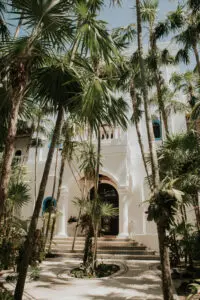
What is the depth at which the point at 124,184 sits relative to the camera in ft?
45.5

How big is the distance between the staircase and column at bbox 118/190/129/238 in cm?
38

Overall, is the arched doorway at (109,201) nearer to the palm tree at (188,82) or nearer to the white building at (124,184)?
the white building at (124,184)

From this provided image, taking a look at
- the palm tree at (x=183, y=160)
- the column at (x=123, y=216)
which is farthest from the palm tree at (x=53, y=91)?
the column at (x=123, y=216)

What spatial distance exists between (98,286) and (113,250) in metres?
5.16

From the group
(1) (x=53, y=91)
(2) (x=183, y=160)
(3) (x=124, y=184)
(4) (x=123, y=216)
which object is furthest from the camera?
(3) (x=124, y=184)

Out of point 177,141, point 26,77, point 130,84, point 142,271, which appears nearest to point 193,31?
point 130,84

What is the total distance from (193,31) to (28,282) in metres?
10.8

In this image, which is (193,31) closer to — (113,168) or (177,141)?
(177,141)

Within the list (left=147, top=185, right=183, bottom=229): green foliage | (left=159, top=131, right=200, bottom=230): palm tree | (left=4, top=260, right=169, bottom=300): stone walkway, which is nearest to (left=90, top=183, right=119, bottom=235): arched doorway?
(left=4, top=260, right=169, bottom=300): stone walkway

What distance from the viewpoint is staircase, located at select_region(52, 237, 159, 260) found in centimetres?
1078

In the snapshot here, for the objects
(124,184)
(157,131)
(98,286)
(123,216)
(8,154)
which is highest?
(157,131)

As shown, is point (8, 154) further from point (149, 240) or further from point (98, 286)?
point (149, 240)

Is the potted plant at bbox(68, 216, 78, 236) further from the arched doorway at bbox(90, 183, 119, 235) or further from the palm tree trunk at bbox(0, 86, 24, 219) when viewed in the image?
the palm tree trunk at bbox(0, 86, 24, 219)

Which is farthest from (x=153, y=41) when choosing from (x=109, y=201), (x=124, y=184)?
(x=109, y=201)
